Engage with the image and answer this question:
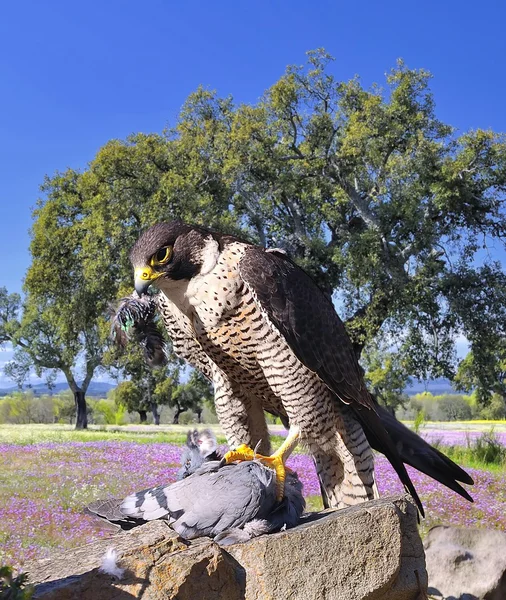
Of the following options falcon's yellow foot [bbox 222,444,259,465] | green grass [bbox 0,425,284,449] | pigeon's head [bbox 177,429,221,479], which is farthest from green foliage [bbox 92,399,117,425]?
falcon's yellow foot [bbox 222,444,259,465]

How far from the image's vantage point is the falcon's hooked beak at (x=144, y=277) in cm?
246

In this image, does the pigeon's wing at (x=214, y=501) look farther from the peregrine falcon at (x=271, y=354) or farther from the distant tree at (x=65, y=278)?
the distant tree at (x=65, y=278)

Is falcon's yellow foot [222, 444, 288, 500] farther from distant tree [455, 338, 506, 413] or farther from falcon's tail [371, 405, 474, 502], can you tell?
distant tree [455, 338, 506, 413]

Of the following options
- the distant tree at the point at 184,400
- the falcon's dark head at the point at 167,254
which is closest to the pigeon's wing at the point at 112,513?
the falcon's dark head at the point at 167,254

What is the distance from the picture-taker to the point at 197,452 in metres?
2.96

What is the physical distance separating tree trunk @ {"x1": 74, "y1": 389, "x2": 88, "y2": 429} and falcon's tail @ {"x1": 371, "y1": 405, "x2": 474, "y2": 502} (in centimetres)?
2035

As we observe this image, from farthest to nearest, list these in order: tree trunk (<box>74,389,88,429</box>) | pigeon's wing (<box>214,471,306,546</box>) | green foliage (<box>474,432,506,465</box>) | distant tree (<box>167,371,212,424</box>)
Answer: distant tree (<box>167,371,212,424</box>), tree trunk (<box>74,389,88,429</box>), green foliage (<box>474,432,506,465</box>), pigeon's wing (<box>214,471,306,546</box>)

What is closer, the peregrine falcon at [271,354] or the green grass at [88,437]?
the peregrine falcon at [271,354]

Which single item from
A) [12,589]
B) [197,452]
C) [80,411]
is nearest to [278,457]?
[197,452]

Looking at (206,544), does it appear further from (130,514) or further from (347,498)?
(347,498)

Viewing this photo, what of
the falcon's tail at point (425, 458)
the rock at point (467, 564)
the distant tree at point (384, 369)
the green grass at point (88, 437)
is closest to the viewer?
the falcon's tail at point (425, 458)

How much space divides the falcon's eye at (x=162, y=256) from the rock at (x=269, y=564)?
1073 millimetres

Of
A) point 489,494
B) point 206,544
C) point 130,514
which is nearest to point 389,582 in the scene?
point 206,544

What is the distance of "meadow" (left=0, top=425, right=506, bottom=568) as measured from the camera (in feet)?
15.1
